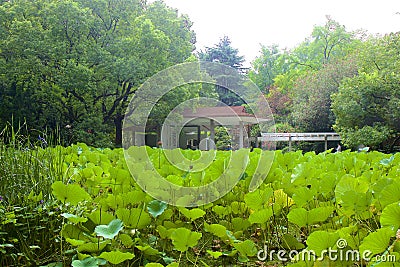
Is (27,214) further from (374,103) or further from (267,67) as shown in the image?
(267,67)

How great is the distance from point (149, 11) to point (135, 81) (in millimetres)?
3470

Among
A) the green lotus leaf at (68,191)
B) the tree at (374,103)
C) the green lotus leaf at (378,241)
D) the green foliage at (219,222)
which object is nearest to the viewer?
the green lotus leaf at (378,241)

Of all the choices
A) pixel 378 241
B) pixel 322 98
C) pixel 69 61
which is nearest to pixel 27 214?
pixel 378 241

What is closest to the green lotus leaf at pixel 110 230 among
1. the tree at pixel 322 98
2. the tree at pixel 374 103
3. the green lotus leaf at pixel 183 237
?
the green lotus leaf at pixel 183 237

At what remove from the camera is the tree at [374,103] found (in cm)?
1182

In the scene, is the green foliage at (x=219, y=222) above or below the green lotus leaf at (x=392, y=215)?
below

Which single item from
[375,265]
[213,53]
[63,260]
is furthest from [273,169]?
[213,53]

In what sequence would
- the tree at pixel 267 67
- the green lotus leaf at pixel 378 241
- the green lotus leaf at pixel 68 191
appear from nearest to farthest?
1. the green lotus leaf at pixel 378 241
2. the green lotus leaf at pixel 68 191
3. the tree at pixel 267 67

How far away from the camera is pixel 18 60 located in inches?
440

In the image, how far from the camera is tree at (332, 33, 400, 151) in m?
11.8

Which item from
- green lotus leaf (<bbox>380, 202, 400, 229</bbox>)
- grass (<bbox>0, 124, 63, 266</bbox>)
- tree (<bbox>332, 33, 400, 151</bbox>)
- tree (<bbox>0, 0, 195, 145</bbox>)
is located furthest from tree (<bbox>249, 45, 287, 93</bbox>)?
green lotus leaf (<bbox>380, 202, 400, 229</bbox>)

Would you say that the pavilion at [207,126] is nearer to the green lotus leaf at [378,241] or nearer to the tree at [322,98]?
the green lotus leaf at [378,241]

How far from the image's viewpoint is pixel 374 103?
40.0ft

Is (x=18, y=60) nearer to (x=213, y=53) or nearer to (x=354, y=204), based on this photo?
(x=354, y=204)
